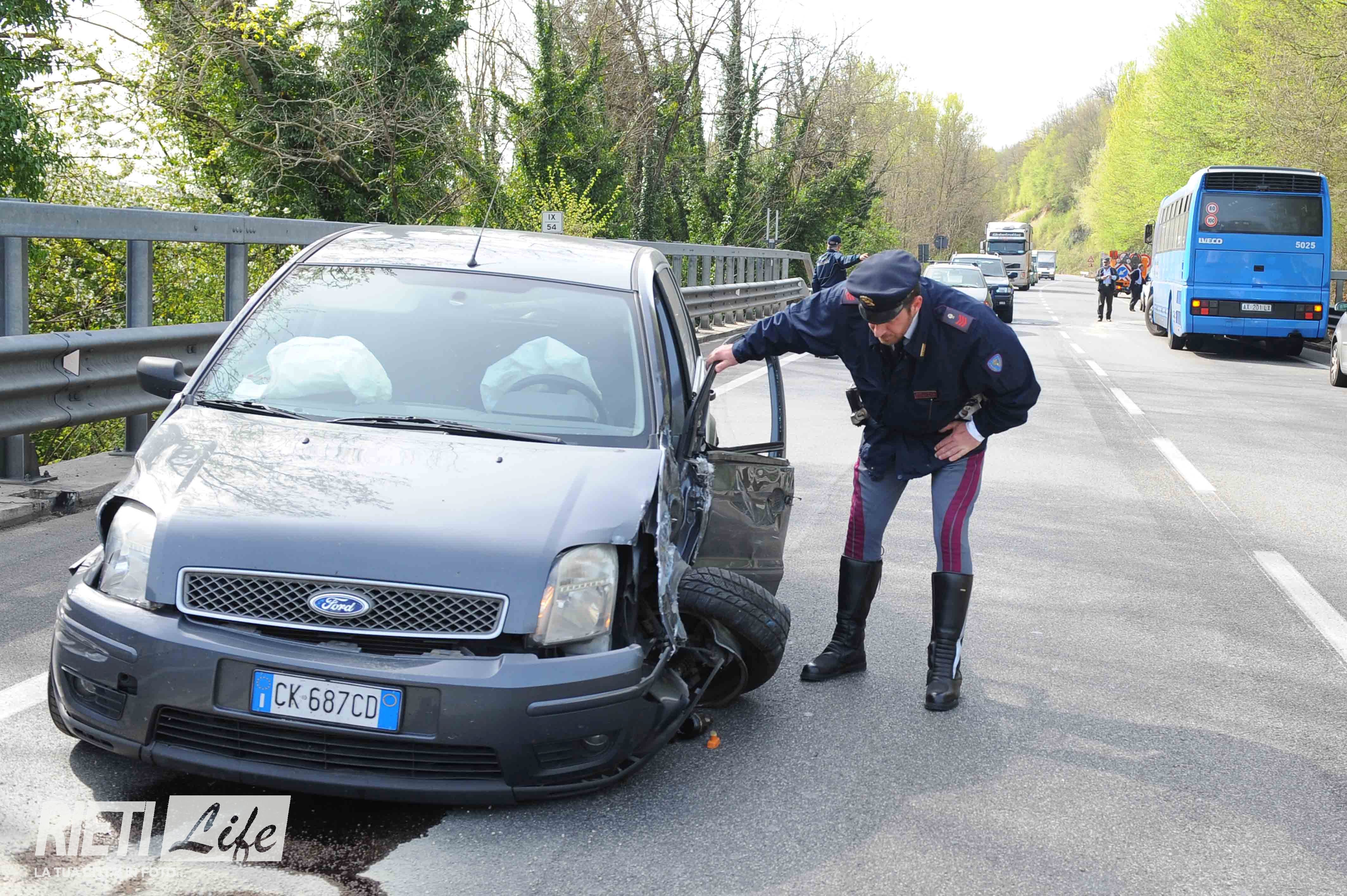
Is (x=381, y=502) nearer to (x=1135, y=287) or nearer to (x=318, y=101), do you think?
(x=318, y=101)

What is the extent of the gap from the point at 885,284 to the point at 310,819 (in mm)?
2329

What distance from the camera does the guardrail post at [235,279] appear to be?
9180 millimetres

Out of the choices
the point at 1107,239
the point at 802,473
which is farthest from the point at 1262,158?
the point at 1107,239

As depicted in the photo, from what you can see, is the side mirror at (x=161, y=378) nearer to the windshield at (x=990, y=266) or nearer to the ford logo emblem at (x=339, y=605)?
the ford logo emblem at (x=339, y=605)

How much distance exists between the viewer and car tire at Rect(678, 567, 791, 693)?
401 centimetres

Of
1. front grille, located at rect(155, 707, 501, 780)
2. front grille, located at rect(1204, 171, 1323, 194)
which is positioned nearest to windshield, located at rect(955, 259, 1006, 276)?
front grille, located at rect(1204, 171, 1323, 194)

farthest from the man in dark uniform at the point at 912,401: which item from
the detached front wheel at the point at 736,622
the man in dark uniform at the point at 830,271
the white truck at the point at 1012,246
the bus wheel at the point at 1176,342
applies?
the white truck at the point at 1012,246

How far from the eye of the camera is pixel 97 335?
746 cm

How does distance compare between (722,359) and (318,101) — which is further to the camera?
(318,101)

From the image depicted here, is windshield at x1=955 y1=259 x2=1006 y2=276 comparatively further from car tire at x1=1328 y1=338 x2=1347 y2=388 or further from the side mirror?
the side mirror

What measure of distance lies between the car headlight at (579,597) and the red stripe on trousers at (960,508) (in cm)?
176

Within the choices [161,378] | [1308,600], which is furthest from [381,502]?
[1308,600]

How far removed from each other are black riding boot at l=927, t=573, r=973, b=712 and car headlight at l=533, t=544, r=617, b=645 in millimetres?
1667

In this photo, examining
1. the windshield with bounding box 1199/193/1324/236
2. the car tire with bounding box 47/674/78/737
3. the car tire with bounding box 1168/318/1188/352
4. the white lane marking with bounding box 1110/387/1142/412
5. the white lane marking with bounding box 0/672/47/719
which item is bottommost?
the white lane marking with bounding box 0/672/47/719
